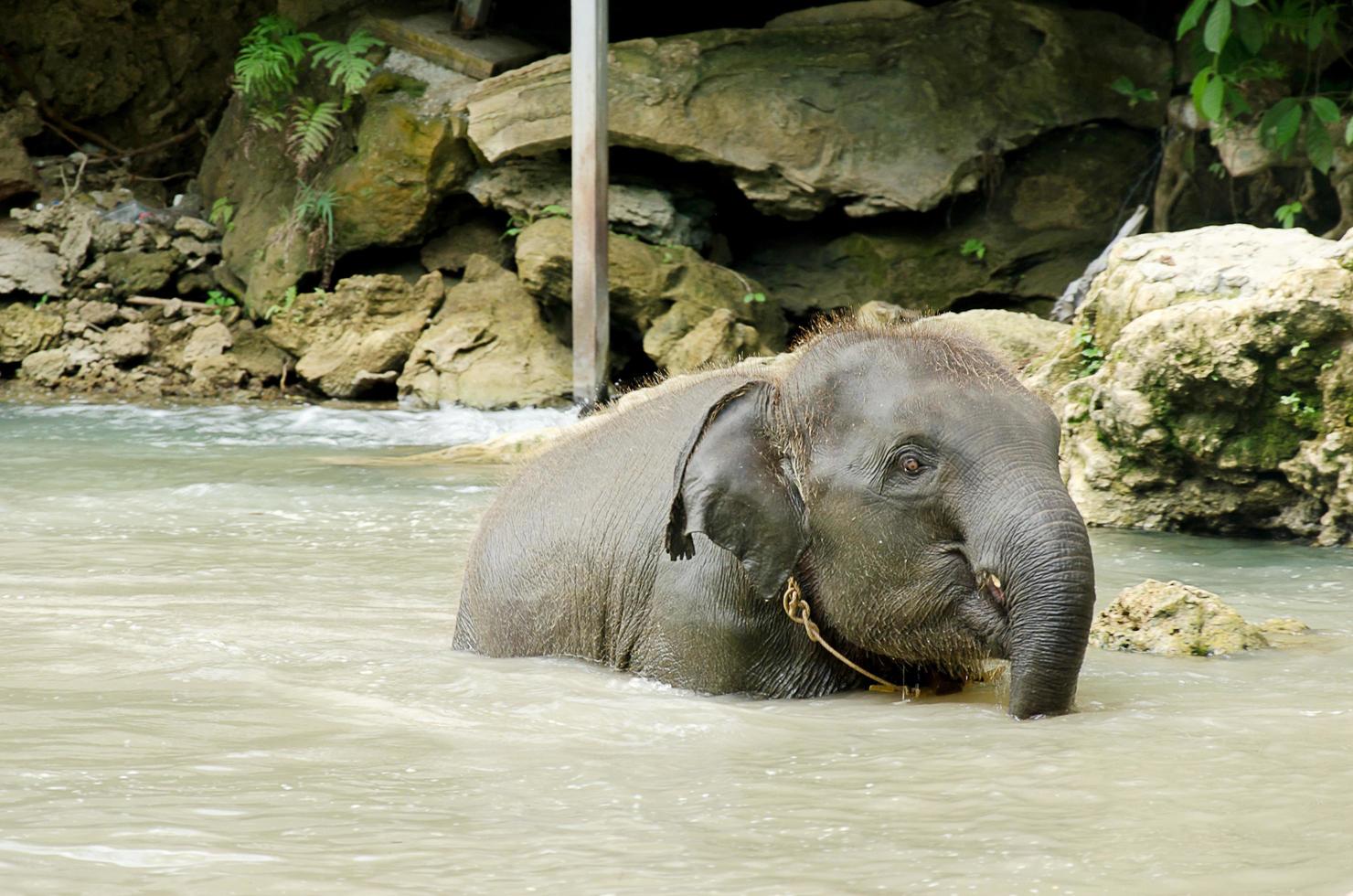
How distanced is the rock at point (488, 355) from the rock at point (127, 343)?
294cm

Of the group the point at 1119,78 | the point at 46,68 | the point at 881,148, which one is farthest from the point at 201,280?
the point at 1119,78

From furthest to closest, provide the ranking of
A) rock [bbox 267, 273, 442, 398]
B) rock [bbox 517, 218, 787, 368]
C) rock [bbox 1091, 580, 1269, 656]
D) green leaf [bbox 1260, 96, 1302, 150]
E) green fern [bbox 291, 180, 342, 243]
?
green fern [bbox 291, 180, 342, 243], rock [bbox 267, 273, 442, 398], rock [bbox 517, 218, 787, 368], green leaf [bbox 1260, 96, 1302, 150], rock [bbox 1091, 580, 1269, 656]

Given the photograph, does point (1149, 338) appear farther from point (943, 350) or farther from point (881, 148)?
point (881, 148)

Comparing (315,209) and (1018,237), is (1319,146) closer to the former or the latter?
(1018,237)

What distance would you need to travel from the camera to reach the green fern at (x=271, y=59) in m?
17.1

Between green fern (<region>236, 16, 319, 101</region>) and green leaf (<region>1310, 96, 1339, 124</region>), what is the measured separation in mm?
10444

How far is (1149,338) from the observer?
8305mm

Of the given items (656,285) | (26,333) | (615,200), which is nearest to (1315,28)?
(656,285)

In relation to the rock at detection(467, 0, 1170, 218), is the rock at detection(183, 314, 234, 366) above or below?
below

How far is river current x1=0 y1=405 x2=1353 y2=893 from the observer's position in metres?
3.31

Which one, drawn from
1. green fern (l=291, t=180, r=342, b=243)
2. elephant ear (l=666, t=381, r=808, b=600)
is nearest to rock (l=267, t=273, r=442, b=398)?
green fern (l=291, t=180, r=342, b=243)

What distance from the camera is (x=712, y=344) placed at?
46.0 ft

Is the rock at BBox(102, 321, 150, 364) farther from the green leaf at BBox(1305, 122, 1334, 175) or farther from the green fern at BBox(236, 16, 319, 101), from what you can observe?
the green leaf at BBox(1305, 122, 1334, 175)

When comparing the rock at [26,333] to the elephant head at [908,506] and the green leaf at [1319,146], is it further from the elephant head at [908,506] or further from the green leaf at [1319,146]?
the elephant head at [908,506]
